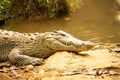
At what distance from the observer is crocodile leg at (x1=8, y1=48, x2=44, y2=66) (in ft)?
20.2

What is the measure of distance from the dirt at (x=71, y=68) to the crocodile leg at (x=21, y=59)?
0.12 metres

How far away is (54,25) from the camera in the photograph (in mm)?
10562

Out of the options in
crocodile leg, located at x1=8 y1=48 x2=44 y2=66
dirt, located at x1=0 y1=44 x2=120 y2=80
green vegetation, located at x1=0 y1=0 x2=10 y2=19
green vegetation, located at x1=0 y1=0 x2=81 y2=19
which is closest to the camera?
dirt, located at x1=0 y1=44 x2=120 y2=80

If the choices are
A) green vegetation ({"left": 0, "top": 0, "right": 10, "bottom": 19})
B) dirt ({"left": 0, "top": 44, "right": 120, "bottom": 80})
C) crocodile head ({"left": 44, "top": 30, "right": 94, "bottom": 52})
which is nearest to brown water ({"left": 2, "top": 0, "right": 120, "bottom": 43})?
green vegetation ({"left": 0, "top": 0, "right": 10, "bottom": 19})

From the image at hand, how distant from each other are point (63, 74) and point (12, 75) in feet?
3.07

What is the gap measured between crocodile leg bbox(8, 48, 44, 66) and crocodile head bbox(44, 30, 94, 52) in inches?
20.2

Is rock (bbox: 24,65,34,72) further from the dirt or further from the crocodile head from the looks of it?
the crocodile head

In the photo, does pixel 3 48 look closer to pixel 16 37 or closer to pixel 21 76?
pixel 16 37

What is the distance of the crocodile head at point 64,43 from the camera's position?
6383 mm

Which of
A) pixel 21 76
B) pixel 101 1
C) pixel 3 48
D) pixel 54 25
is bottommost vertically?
pixel 21 76

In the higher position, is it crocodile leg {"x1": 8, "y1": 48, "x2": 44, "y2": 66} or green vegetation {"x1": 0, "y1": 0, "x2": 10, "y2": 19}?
green vegetation {"x1": 0, "y1": 0, "x2": 10, "y2": 19}

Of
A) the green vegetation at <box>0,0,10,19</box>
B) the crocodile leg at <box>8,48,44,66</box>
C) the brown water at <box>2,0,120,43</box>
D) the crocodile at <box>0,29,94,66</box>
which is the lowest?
the crocodile leg at <box>8,48,44,66</box>

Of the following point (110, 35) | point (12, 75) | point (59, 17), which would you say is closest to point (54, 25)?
point (59, 17)

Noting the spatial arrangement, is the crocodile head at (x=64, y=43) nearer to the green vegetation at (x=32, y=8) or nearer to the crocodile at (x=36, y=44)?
the crocodile at (x=36, y=44)
